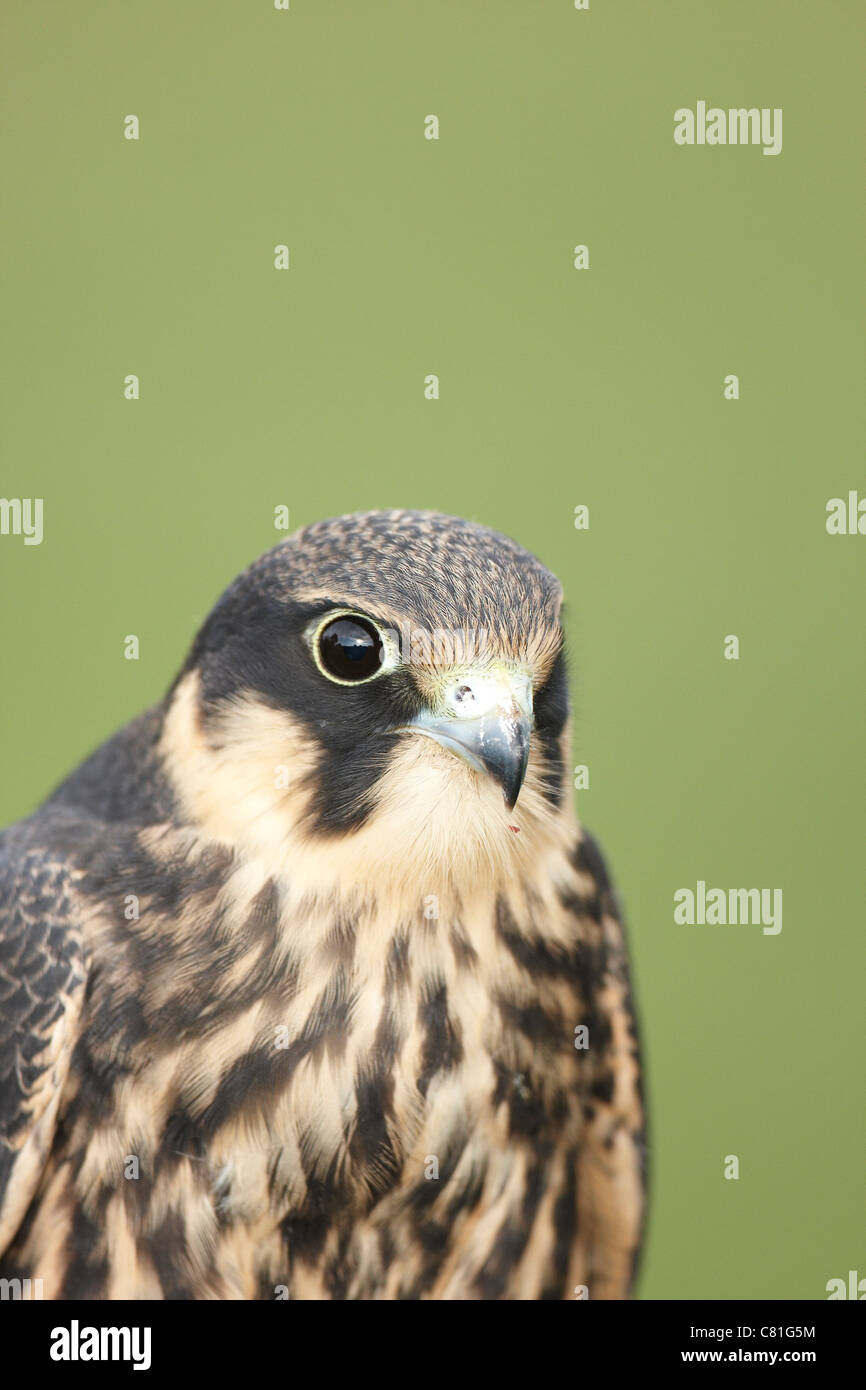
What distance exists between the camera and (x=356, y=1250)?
101 inches

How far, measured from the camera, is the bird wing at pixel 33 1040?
2.44 metres

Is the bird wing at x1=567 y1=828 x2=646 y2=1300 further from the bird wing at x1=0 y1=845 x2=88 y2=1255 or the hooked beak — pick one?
the bird wing at x1=0 y1=845 x2=88 y2=1255

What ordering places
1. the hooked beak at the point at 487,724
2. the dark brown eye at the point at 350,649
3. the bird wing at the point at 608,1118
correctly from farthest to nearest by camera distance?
the bird wing at the point at 608,1118
the dark brown eye at the point at 350,649
the hooked beak at the point at 487,724

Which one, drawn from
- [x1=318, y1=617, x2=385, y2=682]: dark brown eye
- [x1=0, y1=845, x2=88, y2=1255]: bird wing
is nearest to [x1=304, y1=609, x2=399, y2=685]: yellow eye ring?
[x1=318, y1=617, x2=385, y2=682]: dark brown eye

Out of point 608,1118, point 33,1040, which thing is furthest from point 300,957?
point 608,1118

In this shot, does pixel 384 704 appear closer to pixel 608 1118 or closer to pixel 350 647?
pixel 350 647

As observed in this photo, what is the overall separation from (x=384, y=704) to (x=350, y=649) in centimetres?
11

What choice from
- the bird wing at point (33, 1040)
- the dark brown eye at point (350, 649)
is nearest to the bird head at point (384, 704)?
the dark brown eye at point (350, 649)

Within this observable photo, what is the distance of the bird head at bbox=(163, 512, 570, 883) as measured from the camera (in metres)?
2.30

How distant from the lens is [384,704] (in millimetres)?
2352

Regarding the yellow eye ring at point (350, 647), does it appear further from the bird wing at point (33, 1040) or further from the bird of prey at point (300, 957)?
the bird wing at point (33, 1040)
